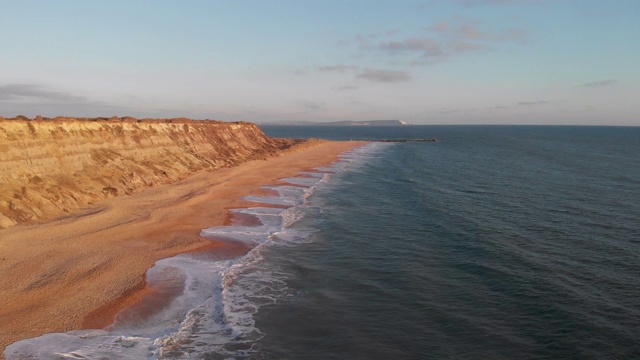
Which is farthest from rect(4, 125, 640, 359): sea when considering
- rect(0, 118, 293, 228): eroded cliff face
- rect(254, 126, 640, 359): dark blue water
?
rect(0, 118, 293, 228): eroded cliff face

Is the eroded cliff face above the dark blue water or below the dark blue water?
above

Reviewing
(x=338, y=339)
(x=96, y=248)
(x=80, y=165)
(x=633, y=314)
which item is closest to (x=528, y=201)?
(x=633, y=314)

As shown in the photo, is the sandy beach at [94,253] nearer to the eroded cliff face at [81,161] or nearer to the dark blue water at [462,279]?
the eroded cliff face at [81,161]

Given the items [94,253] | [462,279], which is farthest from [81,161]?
[462,279]

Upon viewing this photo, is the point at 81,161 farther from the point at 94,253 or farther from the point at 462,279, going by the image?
the point at 462,279

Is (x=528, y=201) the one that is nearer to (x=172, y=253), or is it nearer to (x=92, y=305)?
(x=172, y=253)

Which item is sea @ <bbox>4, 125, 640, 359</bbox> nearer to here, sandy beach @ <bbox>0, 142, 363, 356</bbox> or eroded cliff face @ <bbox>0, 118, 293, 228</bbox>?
sandy beach @ <bbox>0, 142, 363, 356</bbox>

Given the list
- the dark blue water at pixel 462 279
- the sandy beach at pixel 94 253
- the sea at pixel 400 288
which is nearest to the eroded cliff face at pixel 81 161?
the sandy beach at pixel 94 253
